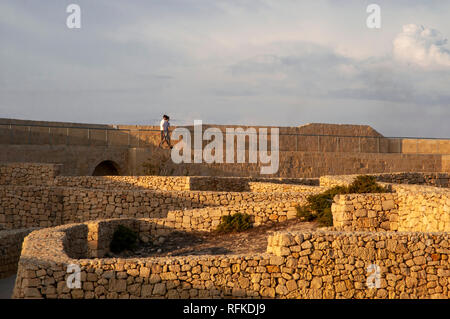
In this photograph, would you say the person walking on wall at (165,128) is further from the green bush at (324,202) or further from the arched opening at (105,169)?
the green bush at (324,202)

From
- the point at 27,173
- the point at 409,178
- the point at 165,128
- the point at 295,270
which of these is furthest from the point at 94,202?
the point at 409,178

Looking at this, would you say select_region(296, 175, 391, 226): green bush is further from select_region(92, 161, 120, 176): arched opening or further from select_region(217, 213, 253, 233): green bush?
select_region(92, 161, 120, 176): arched opening

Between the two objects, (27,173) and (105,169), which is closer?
(27,173)

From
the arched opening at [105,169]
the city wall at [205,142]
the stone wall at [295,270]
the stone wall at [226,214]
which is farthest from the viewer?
the arched opening at [105,169]

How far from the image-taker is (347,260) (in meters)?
11.2

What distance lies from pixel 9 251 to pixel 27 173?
8465mm

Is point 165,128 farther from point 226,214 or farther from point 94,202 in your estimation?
point 226,214

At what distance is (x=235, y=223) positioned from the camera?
17.2 m

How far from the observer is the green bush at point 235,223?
17141 millimetres

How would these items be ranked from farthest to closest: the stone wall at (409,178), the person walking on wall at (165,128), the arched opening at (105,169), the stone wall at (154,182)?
the arched opening at (105,169) → the person walking on wall at (165,128) → the stone wall at (154,182) → the stone wall at (409,178)

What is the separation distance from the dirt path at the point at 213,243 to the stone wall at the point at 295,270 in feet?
11.4

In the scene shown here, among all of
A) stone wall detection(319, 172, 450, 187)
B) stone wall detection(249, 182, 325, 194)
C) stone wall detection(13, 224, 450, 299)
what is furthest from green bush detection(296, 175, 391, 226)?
stone wall detection(13, 224, 450, 299)

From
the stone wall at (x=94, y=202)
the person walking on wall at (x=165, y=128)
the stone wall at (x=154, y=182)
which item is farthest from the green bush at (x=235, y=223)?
the person walking on wall at (x=165, y=128)

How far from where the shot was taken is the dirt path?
1520 centimetres
